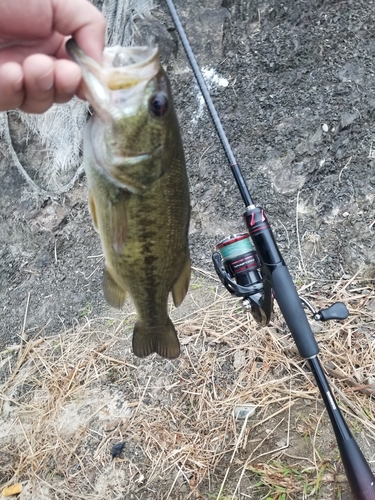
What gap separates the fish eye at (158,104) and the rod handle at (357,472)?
1.52 metres

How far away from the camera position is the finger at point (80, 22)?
1508 mm

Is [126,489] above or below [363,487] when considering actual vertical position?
below

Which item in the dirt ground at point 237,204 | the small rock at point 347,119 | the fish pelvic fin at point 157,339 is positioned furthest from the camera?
the small rock at point 347,119

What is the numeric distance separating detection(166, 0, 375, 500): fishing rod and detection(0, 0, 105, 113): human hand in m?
1.01

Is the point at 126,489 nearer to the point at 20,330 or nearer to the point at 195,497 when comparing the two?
the point at 195,497

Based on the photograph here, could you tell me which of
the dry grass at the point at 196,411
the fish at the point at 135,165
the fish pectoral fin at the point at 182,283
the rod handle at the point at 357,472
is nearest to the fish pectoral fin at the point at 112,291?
the fish at the point at 135,165

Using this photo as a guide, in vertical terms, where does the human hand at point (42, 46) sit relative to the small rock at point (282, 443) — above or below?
above

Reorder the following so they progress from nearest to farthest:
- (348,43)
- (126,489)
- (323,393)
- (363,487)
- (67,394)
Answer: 1. (363,487)
2. (323,393)
3. (126,489)
4. (67,394)
5. (348,43)

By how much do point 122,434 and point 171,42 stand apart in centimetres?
291

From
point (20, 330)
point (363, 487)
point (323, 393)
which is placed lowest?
point (20, 330)

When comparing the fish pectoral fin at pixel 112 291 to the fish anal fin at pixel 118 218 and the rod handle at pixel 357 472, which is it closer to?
the fish anal fin at pixel 118 218

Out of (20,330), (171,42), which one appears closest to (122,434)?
(20,330)

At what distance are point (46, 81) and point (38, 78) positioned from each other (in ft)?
0.07

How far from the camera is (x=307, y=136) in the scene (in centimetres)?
357
